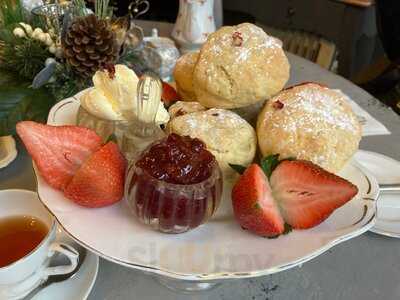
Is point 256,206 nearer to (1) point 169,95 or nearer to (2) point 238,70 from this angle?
(2) point 238,70

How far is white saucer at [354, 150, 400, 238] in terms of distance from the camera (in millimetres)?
Result: 832

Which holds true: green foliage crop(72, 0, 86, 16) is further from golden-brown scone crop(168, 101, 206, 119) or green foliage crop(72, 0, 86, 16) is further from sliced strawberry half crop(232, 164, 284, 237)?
sliced strawberry half crop(232, 164, 284, 237)

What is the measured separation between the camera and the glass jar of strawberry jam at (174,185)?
0.60 metres

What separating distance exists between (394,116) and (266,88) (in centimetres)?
62

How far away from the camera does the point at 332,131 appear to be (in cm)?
71

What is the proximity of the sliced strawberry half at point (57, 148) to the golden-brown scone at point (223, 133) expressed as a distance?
0.49 feet

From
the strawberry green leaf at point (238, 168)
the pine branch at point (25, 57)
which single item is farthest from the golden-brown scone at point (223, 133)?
the pine branch at point (25, 57)

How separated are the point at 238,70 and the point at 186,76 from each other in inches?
5.9

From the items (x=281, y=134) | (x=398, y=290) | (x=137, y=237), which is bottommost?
(x=398, y=290)

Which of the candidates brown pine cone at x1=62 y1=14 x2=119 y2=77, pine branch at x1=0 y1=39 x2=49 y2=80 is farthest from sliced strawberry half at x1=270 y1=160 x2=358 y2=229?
pine branch at x1=0 y1=39 x2=49 y2=80

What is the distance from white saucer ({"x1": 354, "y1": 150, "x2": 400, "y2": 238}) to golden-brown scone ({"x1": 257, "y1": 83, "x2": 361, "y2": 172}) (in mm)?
193

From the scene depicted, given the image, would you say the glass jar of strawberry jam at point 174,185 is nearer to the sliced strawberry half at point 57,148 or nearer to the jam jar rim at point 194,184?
the jam jar rim at point 194,184

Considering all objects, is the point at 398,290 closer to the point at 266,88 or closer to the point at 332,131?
the point at 332,131

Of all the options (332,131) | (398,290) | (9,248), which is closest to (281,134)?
(332,131)
